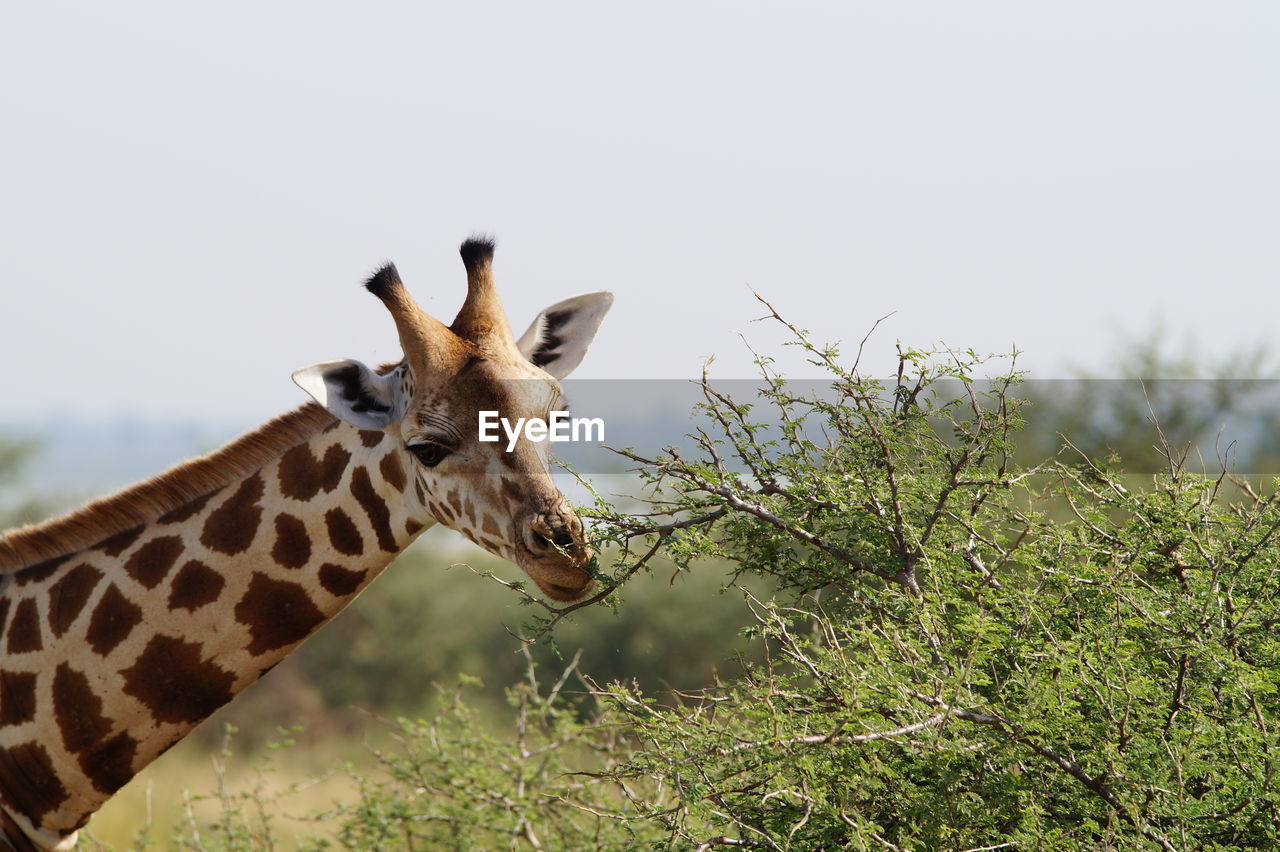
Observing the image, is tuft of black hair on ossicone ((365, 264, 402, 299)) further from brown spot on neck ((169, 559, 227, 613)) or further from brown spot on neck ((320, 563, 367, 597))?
brown spot on neck ((169, 559, 227, 613))

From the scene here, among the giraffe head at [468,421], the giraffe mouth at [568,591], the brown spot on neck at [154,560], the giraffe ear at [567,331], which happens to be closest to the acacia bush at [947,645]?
the giraffe mouth at [568,591]

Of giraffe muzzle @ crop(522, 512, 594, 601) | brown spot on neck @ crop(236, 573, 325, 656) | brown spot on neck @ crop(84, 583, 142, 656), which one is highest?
giraffe muzzle @ crop(522, 512, 594, 601)

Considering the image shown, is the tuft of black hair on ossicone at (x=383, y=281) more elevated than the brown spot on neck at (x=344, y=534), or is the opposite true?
the tuft of black hair on ossicone at (x=383, y=281)

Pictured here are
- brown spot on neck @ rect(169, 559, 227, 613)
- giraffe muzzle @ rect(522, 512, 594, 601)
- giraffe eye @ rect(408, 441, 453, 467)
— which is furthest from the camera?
brown spot on neck @ rect(169, 559, 227, 613)

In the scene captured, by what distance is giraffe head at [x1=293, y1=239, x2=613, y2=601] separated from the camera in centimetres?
354

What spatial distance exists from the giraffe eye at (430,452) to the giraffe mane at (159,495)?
0.49 m

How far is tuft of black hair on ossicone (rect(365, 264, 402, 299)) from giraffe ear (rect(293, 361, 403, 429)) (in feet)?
0.81

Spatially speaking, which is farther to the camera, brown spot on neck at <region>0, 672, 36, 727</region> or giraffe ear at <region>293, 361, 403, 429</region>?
brown spot on neck at <region>0, 672, 36, 727</region>

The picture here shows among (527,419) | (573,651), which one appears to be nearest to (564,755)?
(527,419)

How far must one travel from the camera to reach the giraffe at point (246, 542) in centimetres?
378

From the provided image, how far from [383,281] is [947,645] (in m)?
1.99

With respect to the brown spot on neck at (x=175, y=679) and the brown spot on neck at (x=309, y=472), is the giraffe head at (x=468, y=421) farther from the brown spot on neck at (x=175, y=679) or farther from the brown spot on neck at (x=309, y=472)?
the brown spot on neck at (x=175, y=679)

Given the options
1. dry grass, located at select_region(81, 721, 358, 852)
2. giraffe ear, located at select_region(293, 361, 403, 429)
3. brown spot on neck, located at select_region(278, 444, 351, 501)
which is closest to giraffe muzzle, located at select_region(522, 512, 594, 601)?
giraffe ear, located at select_region(293, 361, 403, 429)

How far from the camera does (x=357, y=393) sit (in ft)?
12.9
